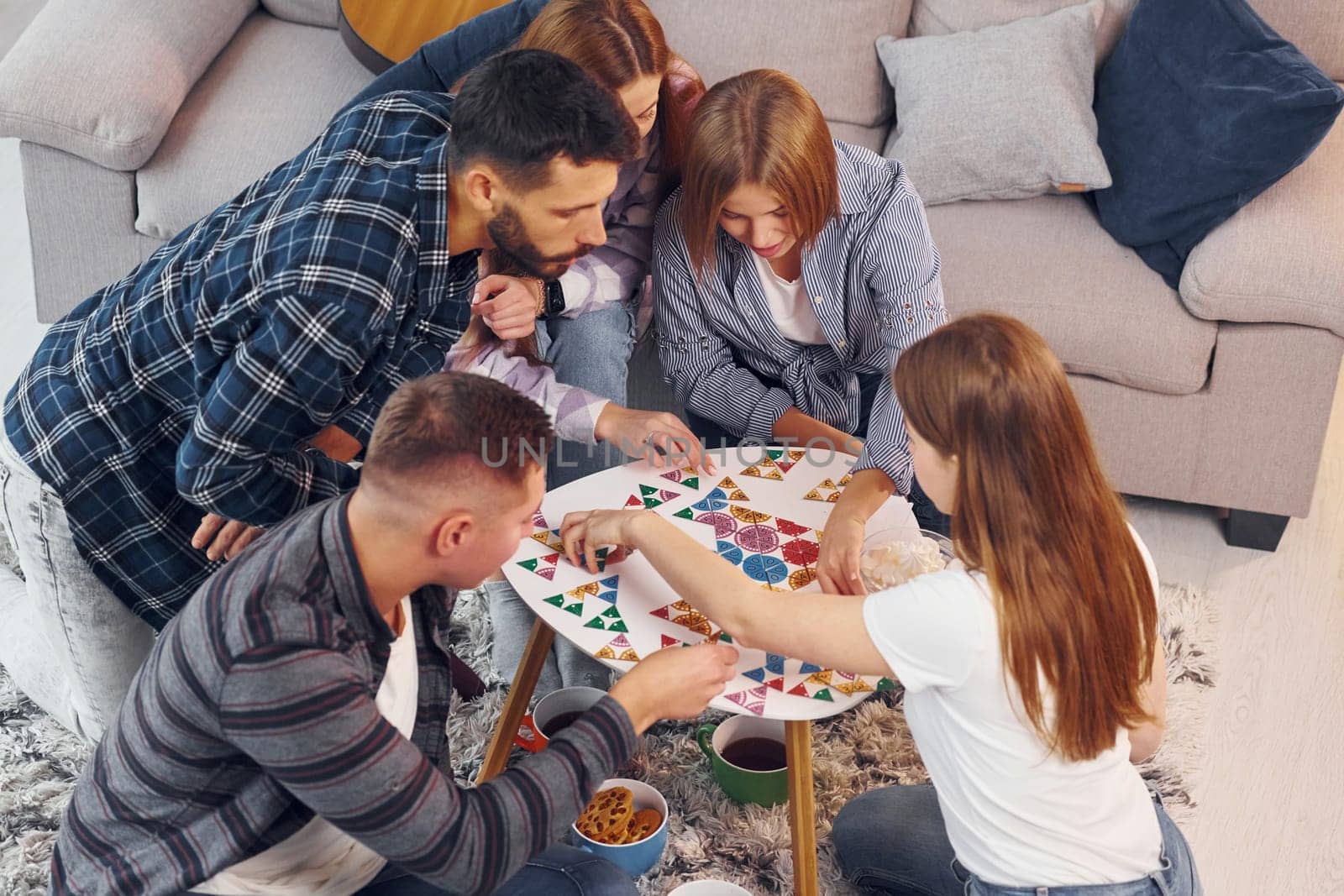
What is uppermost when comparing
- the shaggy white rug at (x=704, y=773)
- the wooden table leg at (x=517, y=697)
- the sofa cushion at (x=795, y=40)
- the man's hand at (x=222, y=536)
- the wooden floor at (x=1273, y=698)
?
the sofa cushion at (x=795, y=40)

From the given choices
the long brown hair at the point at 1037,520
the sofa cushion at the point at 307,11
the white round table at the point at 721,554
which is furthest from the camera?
the sofa cushion at the point at 307,11

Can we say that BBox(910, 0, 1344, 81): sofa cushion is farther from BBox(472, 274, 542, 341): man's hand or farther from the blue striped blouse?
BBox(472, 274, 542, 341): man's hand

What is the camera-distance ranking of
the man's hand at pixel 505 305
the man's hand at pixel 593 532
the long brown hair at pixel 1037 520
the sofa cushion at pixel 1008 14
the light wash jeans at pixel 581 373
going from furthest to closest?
the sofa cushion at pixel 1008 14 → the light wash jeans at pixel 581 373 → the man's hand at pixel 505 305 → the man's hand at pixel 593 532 → the long brown hair at pixel 1037 520

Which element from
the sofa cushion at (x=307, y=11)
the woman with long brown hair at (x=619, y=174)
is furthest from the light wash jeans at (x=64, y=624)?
the sofa cushion at (x=307, y=11)

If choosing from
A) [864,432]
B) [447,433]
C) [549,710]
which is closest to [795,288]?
[864,432]

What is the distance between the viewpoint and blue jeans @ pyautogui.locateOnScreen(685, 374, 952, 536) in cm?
212

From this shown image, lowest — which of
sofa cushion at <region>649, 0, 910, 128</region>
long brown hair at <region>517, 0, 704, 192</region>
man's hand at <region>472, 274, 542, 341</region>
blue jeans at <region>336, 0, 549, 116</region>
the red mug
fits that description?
the red mug

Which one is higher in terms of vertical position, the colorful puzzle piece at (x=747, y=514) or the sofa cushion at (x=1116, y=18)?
the sofa cushion at (x=1116, y=18)

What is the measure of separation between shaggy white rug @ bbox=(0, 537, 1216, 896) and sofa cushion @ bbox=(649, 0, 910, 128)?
1.27m

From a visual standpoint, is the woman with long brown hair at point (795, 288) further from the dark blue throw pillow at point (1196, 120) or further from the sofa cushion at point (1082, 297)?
the dark blue throw pillow at point (1196, 120)

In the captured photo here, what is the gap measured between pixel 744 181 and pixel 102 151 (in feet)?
4.52

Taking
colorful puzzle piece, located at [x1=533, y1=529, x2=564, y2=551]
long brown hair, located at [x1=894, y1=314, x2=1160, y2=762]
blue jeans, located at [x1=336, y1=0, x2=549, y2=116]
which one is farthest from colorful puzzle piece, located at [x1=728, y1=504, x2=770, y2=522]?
blue jeans, located at [x1=336, y1=0, x2=549, y2=116]

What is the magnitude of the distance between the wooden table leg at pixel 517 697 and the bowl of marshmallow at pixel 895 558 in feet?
1.38

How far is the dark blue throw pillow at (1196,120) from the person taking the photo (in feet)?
6.89
